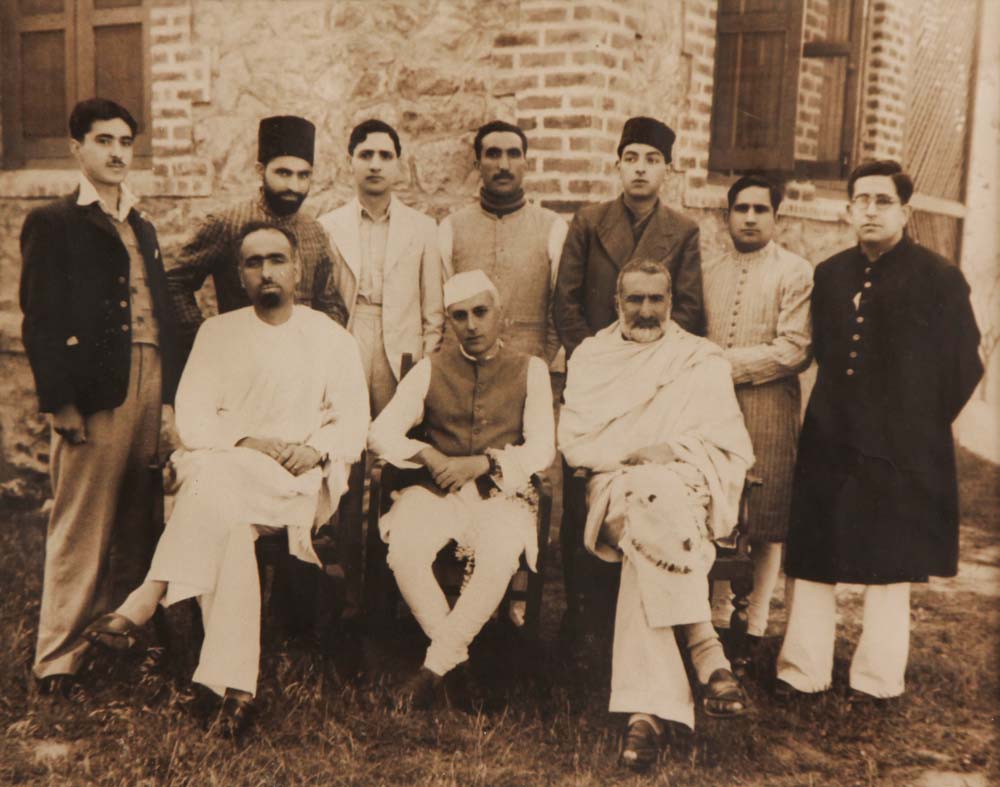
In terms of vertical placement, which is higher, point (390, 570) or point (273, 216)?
point (273, 216)

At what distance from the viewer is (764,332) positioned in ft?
13.3

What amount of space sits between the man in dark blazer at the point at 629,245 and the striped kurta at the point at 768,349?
15cm

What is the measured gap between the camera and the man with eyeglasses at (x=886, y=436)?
11.8 ft

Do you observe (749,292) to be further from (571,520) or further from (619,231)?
(571,520)

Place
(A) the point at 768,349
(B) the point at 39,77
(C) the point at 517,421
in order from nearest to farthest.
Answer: (C) the point at 517,421, (A) the point at 768,349, (B) the point at 39,77

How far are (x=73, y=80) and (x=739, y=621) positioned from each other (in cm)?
459

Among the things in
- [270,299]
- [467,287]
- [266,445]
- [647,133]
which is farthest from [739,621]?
[270,299]

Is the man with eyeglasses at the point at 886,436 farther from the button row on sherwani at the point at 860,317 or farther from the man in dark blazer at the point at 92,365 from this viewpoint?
the man in dark blazer at the point at 92,365

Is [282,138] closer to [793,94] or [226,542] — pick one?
[226,542]

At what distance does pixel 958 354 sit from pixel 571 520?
61.4 inches

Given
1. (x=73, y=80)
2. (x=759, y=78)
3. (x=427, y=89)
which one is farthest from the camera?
(x=759, y=78)

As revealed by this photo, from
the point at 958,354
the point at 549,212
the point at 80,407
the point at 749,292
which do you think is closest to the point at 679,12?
the point at 549,212

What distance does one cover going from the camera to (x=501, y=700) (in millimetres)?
3502

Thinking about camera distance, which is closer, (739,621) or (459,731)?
(459,731)
